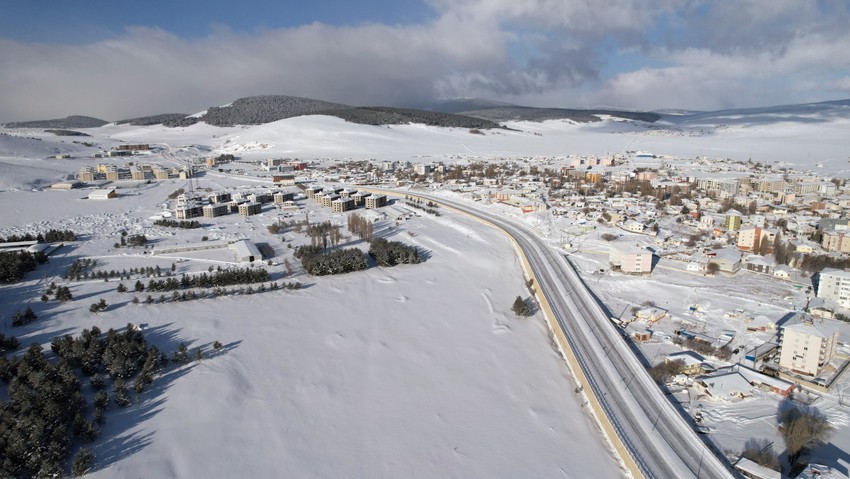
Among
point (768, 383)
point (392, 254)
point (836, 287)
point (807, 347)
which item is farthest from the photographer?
point (392, 254)

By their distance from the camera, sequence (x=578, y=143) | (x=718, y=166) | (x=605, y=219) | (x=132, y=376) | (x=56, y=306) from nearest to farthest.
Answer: (x=132, y=376) < (x=56, y=306) < (x=605, y=219) < (x=718, y=166) < (x=578, y=143)

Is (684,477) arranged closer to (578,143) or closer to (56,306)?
(56,306)

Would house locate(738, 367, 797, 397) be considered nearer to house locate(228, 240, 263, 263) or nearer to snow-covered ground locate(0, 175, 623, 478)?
snow-covered ground locate(0, 175, 623, 478)

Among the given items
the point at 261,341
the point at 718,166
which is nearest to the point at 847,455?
the point at 261,341

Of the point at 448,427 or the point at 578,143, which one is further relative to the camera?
the point at 578,143

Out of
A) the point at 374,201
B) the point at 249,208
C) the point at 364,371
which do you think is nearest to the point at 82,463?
the point at 364,371

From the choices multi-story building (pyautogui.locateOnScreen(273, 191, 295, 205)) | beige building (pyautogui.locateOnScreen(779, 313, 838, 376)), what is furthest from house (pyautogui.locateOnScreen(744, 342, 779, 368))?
multi-story building (pyautogui.locateOnScreen(273, 191, 295, 205))

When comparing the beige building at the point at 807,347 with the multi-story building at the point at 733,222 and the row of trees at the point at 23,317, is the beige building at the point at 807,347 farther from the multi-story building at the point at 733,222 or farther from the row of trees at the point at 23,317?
the row of trees at the point at 23,317

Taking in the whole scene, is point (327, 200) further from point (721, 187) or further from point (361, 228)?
point (721, 187)
